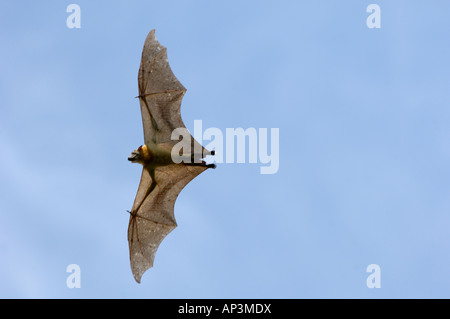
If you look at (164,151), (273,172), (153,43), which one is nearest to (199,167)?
(164,151)

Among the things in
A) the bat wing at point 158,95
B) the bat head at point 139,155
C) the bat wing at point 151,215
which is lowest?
the bat wing at point 151,215

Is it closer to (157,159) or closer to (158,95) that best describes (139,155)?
(157,159)

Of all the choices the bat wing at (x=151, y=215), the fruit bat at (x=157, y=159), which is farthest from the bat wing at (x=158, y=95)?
the bat wing at (x=151, y=215)

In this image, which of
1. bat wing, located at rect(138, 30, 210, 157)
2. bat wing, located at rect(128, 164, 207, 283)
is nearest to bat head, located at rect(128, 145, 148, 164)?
bat wing, located at rect(138, 30, 210, 157)

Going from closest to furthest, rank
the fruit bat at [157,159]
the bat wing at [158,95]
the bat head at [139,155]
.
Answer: the bat wing at [158,95]
the fruit bat at [157,159]
the bat head at [139,155]

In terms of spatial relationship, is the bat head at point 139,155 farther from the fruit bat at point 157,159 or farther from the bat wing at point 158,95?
the bat wing at point 158,95

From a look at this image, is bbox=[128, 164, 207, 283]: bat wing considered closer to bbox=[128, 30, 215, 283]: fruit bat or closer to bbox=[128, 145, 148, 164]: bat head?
bbox=[128, 30, 215, 283]: fruit bat

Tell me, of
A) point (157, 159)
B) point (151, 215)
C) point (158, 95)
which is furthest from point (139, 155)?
point (151, 215)
